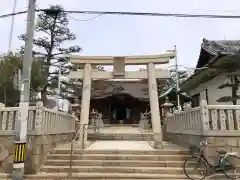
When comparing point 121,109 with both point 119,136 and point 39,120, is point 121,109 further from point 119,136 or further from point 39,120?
point 39,120

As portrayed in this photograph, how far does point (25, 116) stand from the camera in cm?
647

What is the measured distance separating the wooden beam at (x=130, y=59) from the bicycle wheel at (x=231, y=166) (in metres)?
5.64

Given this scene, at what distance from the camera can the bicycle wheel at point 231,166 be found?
6957mm

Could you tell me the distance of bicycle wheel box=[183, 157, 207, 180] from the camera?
6.97 metres

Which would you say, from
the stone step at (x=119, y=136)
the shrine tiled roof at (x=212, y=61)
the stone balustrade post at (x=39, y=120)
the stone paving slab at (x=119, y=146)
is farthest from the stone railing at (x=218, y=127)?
the stone step at (x=119, y=136)

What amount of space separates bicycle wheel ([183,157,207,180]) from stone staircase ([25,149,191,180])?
205 millimetres

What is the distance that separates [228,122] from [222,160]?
4.04 ft

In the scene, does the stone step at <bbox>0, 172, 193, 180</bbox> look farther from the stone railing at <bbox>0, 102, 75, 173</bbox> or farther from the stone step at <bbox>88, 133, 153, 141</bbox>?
the stone step at <bbox>88, 133, 153, 141</bbox>

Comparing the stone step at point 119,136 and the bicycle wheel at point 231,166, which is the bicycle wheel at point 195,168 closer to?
the bicycle wheel at point 231,166

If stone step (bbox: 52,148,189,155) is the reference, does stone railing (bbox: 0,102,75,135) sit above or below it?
above

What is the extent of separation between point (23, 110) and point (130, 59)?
6256 millimetres

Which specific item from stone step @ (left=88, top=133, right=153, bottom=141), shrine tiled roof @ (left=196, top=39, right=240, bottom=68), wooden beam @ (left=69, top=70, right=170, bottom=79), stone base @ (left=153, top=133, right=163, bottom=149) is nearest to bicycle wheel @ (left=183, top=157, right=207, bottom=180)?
stone base @ (left=153, top=133, right=163, bottom=149)

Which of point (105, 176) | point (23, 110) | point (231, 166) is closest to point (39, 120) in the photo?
point (23, 110)

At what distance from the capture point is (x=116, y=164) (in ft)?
25.6
